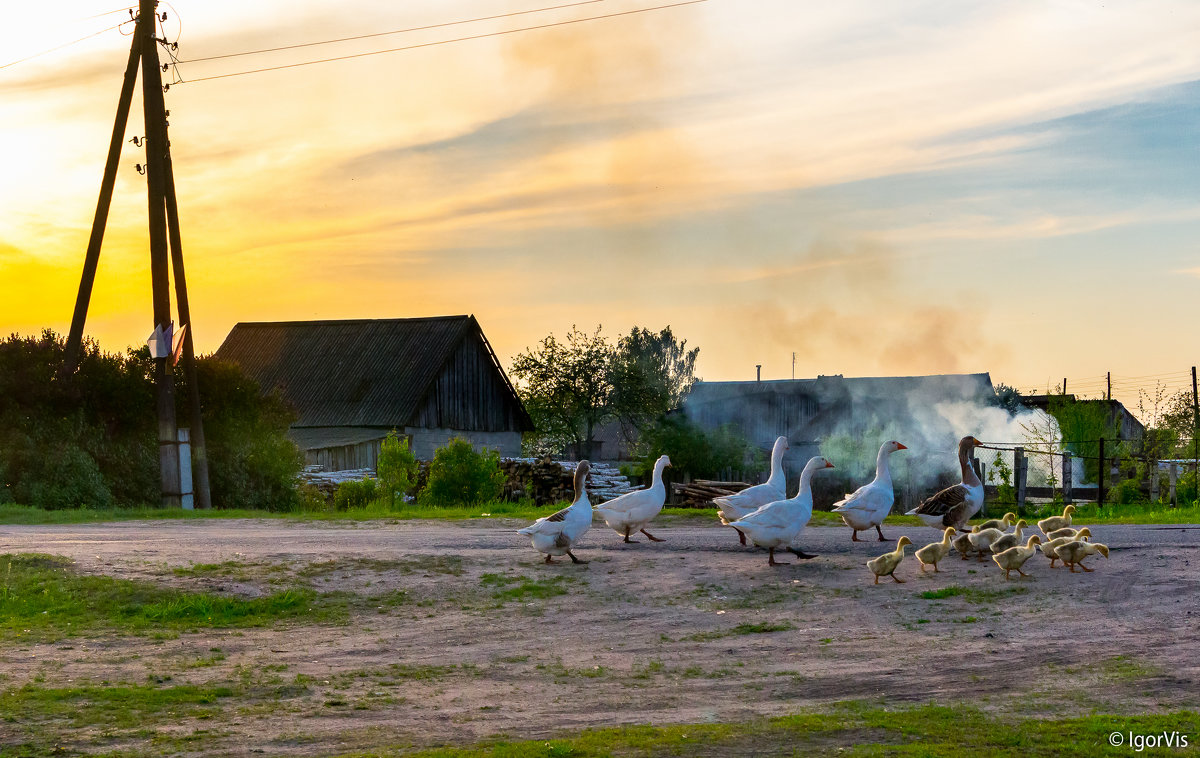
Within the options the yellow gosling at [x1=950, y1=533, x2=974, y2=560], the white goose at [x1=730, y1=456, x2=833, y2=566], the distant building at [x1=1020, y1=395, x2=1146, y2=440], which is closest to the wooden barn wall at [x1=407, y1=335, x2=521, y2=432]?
the distant building at [x1=1020, y1=395, x2=1146, y2=440]

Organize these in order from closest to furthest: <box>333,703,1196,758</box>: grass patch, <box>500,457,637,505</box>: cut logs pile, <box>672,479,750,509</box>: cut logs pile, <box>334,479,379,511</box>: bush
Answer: <box>333,703,1196,758</box>: grass patch
<box>672,479,750,509</box>: cut logs pile
<box>334,479,379,511</box>: bush
<box>500,457,637,505</box>: cut logs pile

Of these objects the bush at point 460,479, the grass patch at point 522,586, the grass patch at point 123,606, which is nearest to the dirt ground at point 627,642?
the grass patch at point 522,586

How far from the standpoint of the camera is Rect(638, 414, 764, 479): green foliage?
125 ft

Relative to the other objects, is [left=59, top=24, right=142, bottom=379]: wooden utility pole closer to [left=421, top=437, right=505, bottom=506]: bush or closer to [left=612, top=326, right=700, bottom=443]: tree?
[left=421, top=437, right=505, bottom=506]: bush

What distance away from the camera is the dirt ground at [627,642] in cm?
838

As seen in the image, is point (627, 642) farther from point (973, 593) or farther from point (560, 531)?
point (973, 593)

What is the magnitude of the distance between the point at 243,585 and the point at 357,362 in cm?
3573

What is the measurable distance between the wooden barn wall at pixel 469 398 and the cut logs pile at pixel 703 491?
16584 millimetres

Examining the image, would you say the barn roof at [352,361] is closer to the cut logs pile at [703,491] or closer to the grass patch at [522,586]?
the cut logs pile at [703,491]

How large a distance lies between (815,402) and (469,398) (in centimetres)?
1683

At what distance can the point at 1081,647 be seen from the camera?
10023 millimetres

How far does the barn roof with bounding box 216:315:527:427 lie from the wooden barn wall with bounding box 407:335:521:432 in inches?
15.9

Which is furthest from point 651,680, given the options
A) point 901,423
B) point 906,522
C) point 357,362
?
point 357,362

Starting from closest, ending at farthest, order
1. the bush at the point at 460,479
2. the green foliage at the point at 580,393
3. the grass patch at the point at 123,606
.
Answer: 1. the grass patch at the point at 123,606
2. the bush at the point at 460,479
3. the green foliage at the point at 580,393
